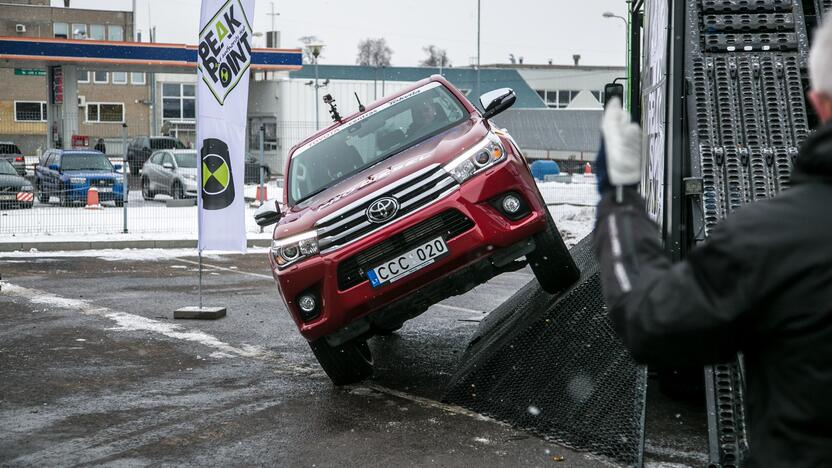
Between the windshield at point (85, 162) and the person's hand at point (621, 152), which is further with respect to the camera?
the windshield at point (85, 162)

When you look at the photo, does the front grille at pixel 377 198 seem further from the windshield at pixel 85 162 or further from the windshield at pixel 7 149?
the windshield at pixel 7 149

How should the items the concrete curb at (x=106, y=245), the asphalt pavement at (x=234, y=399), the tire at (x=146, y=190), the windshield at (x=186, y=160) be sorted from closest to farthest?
the asphalt pavement at (x=234, y=399) < the concrete curb at (x=106, y=245) < the tire at (x=146, y=190) < the windshield at (x=186, y=160)

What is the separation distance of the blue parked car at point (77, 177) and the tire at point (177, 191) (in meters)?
1.53

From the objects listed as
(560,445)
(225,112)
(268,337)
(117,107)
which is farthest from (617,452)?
(117,107)

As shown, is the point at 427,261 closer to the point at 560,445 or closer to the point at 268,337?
the point at 560,445

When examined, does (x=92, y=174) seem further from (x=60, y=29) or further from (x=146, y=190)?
(x=60, y=29)

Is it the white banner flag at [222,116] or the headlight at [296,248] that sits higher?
the white banner flag at [222,116]

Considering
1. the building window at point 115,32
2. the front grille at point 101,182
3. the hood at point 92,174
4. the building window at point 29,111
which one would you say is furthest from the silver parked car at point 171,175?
the building window at point 115,32

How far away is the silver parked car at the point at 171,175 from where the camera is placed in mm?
27578

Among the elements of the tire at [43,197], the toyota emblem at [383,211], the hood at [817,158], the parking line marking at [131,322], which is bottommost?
the parking line marking at [131,322]

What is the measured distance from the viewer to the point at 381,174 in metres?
7.15

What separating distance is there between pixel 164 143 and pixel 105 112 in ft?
112

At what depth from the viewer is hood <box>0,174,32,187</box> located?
910 inches

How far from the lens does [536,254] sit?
23.6 feet
